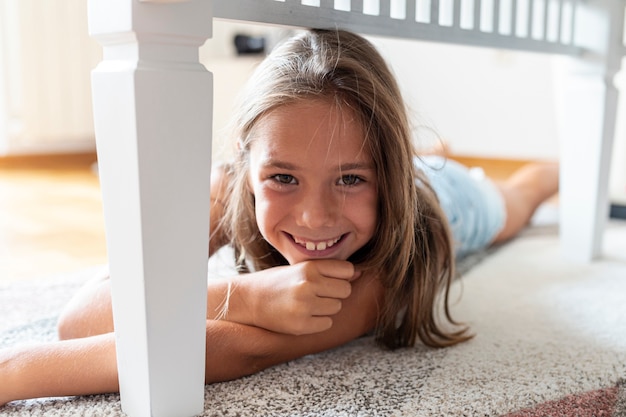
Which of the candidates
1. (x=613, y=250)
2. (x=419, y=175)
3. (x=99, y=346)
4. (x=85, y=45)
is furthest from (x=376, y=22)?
(x=85, y=45)

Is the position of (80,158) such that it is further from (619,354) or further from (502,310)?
(619,354)

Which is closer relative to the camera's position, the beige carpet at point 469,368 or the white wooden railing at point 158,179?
the white wooden railing at point 158,179

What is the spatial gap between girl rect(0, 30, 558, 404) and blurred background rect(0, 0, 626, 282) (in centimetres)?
140

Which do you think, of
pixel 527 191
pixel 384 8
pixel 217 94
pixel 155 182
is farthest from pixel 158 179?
pixel 217 94

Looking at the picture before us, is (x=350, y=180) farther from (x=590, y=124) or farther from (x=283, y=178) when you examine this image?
(x=590, y=124)

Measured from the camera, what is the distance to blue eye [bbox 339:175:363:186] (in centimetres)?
67

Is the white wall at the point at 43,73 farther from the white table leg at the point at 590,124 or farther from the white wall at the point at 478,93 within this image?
the white table leg at the point at 590,124

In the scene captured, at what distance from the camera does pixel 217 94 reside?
2.46 m

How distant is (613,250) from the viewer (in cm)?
119

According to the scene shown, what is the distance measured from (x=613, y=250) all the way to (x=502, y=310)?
447mm

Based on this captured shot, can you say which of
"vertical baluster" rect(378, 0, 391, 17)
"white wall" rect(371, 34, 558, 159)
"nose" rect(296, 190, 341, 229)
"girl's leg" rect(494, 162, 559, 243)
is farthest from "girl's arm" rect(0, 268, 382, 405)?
"white wall" rect(371, 34, 558, 159)

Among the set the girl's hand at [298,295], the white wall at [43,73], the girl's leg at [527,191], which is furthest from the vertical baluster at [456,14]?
the white wall at [43,73]

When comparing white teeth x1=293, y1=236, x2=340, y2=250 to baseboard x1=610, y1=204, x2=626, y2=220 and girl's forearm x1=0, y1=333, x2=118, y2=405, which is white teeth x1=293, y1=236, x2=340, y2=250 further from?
baseboard x1=610, y1=204, x2=626, y2=220

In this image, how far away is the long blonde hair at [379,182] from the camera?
2.18 feet
